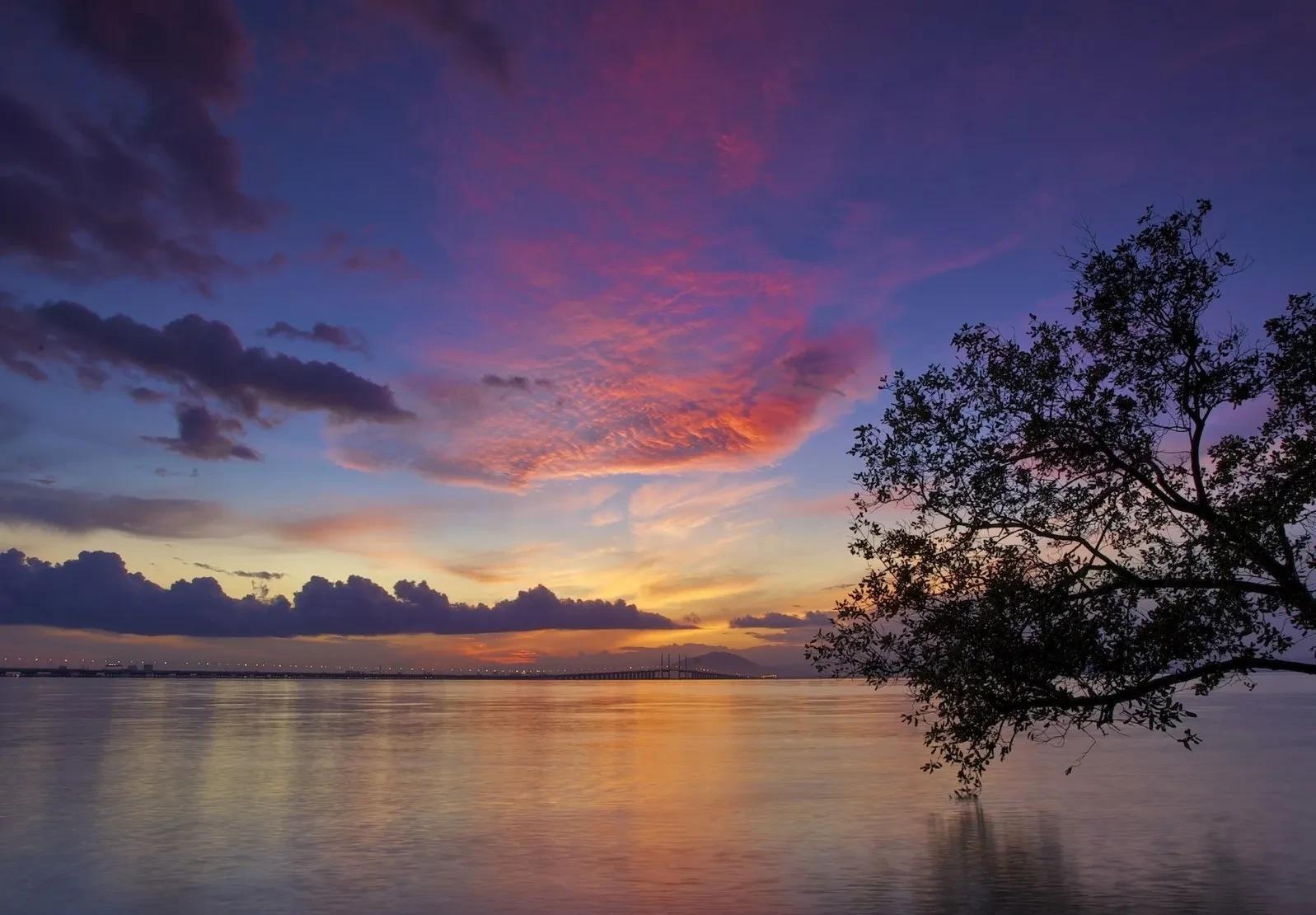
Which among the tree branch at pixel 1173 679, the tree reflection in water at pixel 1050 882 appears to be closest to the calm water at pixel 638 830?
the tree reflection in water at pixel 1050 882

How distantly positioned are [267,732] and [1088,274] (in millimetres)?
90682

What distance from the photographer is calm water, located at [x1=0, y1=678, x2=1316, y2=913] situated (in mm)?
28953

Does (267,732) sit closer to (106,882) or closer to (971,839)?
(106,882)

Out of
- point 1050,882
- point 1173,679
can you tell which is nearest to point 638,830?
point 1050,882

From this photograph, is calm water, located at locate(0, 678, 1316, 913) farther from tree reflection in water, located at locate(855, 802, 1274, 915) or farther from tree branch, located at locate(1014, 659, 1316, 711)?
tree branch, located at locate(1014, 659, 1316, 711)

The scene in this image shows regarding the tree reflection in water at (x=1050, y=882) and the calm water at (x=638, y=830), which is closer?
the tree reflection in water at (x=1050, y=882)

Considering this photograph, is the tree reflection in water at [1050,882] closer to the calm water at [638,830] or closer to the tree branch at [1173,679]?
the calm water at [638,830]

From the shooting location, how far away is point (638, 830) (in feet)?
137

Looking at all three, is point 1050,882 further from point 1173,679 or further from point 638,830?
point 638,830

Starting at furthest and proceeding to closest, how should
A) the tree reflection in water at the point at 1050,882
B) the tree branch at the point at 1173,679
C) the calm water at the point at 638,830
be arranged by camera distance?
the calm water at the point at 638,830 < the tree reflection in water at the point at 1050,882 < the tree branch at the point at 1173,679

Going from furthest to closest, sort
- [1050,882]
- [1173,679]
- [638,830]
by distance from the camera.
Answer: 1. [638,830]
2. [1050,882]
3. [1173,679]

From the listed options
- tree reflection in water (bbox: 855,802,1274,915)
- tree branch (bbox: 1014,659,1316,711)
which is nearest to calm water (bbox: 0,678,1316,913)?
tree reflection in water (bbox: 855,802,1274,915)

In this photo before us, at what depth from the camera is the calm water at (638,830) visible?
28953 mm

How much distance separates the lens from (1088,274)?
24.5m
